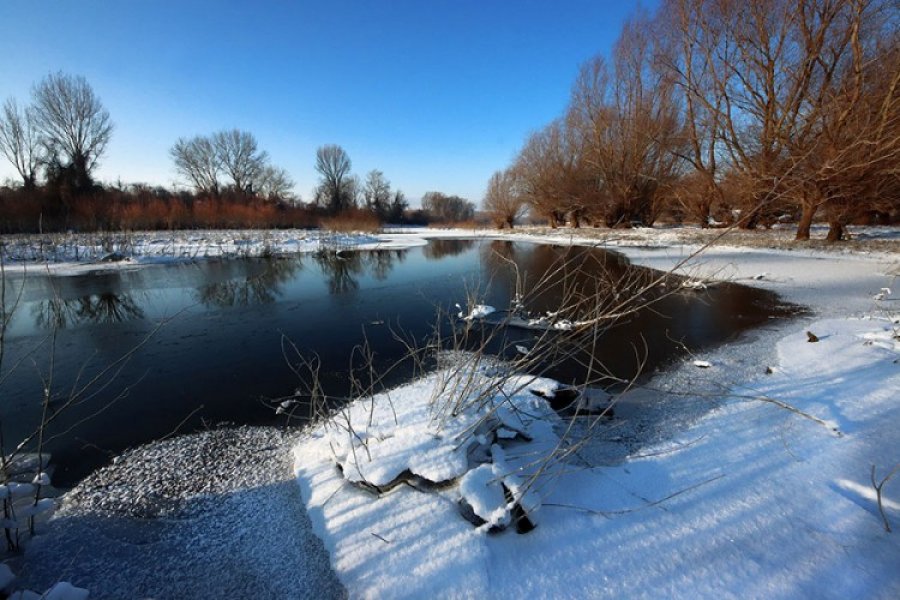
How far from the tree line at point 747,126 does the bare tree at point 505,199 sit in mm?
5629

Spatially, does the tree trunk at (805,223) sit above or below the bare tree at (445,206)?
below

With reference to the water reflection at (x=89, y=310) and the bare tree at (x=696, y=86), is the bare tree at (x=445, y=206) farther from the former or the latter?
the water reflection at (x=89, y=310)

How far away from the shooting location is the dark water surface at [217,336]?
11.5 ft

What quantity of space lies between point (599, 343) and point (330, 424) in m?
4.10

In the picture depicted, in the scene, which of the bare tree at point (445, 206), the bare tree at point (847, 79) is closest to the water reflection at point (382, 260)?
the bare tree at point (847, 79)

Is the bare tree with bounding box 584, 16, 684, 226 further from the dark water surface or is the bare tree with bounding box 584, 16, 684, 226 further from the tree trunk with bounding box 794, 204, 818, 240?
the dark water surface

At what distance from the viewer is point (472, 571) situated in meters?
1.70

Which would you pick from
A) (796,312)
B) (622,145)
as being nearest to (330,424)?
(796,312)

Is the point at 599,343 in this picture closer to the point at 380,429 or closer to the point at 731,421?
the point at 731,421

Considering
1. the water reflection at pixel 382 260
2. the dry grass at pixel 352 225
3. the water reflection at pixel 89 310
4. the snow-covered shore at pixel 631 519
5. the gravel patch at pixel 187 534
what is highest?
the dry grass at pixel 352 225

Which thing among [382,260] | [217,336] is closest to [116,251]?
[382,260]

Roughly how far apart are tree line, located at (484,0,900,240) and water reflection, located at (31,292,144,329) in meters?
9.14

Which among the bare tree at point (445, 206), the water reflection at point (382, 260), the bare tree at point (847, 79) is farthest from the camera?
the bare tree at point (445, 206)

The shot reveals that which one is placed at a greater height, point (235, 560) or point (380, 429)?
point (380, 429)
